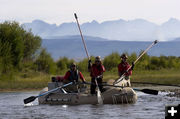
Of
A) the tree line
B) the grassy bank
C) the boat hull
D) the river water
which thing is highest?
the tree line

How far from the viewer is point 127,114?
19.4 m

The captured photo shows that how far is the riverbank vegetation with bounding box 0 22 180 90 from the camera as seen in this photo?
4168cm

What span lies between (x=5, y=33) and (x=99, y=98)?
25.5m

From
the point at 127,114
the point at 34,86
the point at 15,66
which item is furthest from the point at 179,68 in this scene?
the point at 127,114

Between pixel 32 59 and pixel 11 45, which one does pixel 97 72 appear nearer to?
pixel 11 45

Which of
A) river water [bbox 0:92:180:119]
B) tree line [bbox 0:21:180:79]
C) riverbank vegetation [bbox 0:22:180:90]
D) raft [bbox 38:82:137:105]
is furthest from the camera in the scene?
tree line [bbox 0:21:180:79]

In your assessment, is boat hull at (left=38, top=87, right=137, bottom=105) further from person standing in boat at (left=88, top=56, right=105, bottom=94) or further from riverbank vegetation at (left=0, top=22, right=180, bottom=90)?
riverbank vegetation at (left=0, top=22, right=180, bottom=90)

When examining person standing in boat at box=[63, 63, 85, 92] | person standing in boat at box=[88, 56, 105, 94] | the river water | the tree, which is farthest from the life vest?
the tree

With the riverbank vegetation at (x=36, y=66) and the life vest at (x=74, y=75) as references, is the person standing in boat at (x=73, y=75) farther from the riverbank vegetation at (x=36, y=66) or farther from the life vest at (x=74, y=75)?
the riverbank vegetation at (x=36, y=66)

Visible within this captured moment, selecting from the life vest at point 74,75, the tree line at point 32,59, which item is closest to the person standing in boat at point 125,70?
the life vest at point 74,75

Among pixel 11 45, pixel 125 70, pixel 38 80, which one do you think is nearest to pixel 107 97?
pixel 125 70

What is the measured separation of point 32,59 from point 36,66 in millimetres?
4035

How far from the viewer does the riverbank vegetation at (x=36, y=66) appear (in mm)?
41681

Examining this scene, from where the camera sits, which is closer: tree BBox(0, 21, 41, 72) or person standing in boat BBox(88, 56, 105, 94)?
person standing in boat BBox(88, 56, 105, 94)
